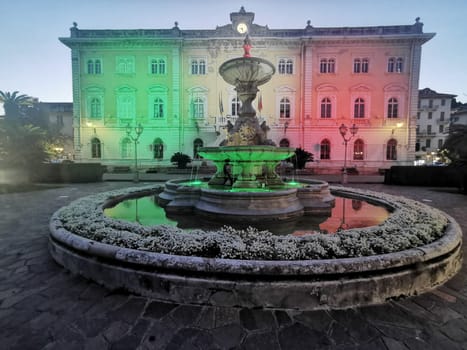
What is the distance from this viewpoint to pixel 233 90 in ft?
87.4

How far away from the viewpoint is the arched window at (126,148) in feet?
89.0

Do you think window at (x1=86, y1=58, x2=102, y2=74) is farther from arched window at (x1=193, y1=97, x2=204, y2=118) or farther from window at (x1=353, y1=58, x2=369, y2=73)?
window at (x1=353, y1=58, x2=369, y2=73)

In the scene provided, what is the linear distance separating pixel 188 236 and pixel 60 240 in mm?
2151

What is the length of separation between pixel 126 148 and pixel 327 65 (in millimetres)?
25354

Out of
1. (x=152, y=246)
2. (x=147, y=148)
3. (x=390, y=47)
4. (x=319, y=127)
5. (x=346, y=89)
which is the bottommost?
(x=152, y=246)

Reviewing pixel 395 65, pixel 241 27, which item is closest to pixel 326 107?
pixel 395 65

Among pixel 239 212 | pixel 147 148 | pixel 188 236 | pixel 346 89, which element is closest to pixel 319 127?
pixel 346 89

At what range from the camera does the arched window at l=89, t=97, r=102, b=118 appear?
27.2 metres

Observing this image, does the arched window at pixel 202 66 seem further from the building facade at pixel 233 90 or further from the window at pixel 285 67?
the window at pixel 285 67

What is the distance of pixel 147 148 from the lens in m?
27.1

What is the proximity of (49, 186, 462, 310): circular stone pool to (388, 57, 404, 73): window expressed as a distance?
29.3 meters

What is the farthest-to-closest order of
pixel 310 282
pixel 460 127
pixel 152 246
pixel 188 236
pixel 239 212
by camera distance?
pixel 460 127 < pixel 239 212 < pixel 188 236 < pixel 152 246 < pixel 310 282

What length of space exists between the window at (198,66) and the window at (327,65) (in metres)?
13.5

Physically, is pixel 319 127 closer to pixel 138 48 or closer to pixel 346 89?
pixel 346 89
